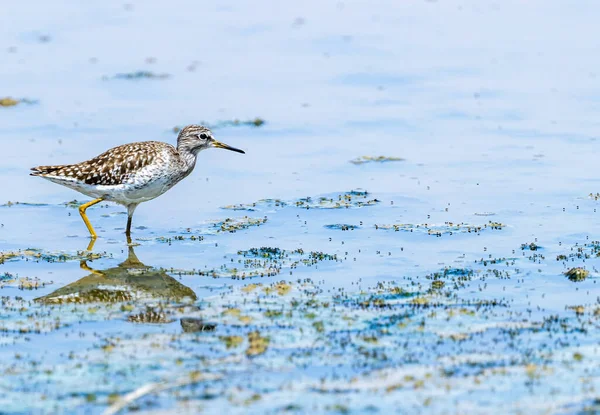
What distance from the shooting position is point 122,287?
1454 centimetres

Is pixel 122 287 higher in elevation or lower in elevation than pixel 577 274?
lower

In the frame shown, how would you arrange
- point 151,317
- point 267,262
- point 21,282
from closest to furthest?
point 151,317 < point 21,282 < point 267,262

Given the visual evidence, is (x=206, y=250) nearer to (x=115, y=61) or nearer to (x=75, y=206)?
(x=75, y=206)

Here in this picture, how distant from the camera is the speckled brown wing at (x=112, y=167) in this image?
16.8 meters

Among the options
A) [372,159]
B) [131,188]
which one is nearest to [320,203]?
[372,159]

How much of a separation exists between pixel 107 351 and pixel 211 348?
1.17 meters

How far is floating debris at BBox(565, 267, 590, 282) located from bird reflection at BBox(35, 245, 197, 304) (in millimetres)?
5109

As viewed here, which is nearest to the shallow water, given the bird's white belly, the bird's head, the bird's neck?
the bird's white belly

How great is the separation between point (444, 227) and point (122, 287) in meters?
5.43

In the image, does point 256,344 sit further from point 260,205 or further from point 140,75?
point 140,75

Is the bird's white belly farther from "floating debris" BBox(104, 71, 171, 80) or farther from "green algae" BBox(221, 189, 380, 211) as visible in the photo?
"floating debris" BBox(104, 71, 171, 80)

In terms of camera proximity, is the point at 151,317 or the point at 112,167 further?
the point at 112,167

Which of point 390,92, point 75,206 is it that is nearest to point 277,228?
point 75,206

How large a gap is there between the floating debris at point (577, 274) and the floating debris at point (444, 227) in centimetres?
251
